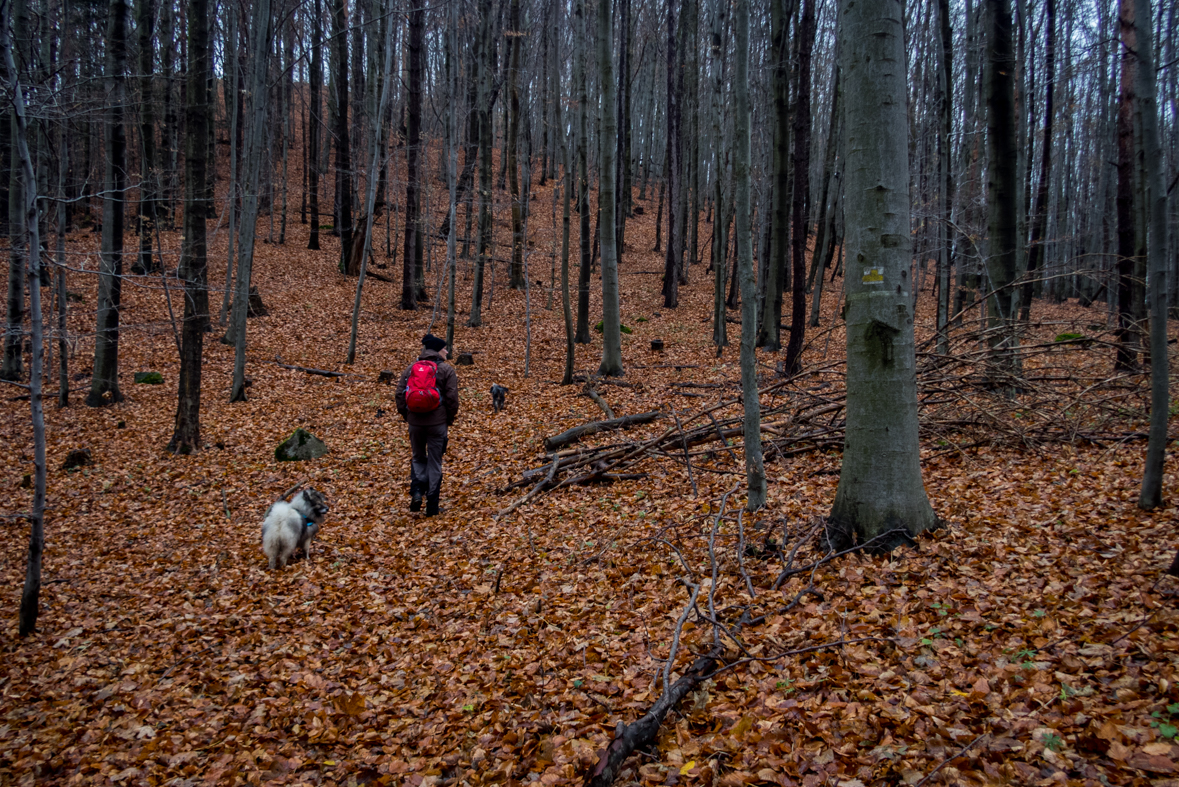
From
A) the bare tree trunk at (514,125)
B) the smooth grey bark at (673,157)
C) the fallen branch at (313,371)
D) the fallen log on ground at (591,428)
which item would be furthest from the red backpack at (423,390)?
the smooth grey bark at (673,157)

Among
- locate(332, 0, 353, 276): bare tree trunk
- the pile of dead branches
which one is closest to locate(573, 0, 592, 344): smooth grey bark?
the pile of dead branches

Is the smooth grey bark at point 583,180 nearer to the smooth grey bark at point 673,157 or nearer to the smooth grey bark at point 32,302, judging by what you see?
the smooth grey bark at point 673,157

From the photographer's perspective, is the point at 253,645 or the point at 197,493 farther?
the point at 197,493

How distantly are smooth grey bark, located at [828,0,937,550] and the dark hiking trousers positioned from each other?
467 cm

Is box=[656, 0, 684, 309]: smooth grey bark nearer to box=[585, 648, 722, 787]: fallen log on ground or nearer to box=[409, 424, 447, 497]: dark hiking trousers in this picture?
box=[409, 424, 447, 497]: dark hiking trousers

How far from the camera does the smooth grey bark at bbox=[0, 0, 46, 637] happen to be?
4.34m

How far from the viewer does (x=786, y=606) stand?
4.05 meters

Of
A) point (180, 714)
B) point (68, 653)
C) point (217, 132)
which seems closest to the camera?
point (180, 714)

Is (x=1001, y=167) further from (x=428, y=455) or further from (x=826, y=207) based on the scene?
(x=826, y=207)

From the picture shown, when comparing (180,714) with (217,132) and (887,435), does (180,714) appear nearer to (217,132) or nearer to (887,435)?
(887,435)

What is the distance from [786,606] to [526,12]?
91.4 feet

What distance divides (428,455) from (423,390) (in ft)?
2.79

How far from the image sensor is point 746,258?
17.8ft

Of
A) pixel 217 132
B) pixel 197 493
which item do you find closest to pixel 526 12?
pixel 217 132
